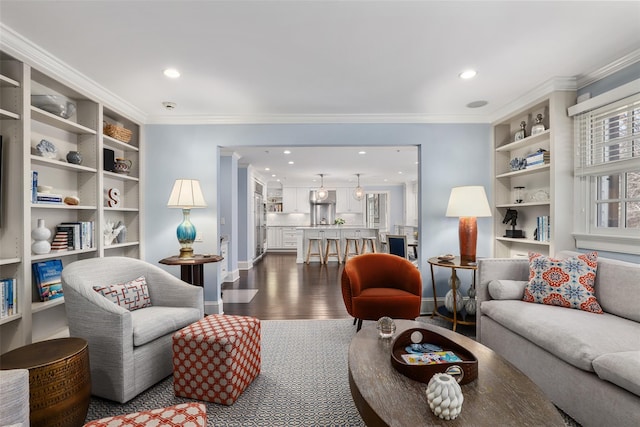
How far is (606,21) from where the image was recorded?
2049 millimetres

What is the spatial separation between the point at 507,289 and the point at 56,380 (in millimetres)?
3096

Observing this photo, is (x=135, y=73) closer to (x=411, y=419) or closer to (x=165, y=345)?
(x=165, y=345)

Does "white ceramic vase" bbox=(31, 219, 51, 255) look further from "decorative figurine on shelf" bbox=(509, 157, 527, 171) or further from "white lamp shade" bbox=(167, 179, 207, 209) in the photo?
"decorative figurine on shelf" bbox=(509, 157, 527, 171)

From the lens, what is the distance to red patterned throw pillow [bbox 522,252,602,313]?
2.27 metres

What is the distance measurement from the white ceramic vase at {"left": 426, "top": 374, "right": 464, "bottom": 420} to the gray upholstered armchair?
6.07ft

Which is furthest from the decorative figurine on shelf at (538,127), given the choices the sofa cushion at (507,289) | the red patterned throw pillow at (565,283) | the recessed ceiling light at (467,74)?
the sofa cushion at (507,289)

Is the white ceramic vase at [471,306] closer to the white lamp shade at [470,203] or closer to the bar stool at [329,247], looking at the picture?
the white lamp shade at [470,203]

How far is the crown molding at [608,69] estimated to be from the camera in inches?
96.7

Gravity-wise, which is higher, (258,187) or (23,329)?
(258,187)

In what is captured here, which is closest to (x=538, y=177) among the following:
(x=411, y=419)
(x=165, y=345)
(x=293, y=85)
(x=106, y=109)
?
(x=293, y=85)

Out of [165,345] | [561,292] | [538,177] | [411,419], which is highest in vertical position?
[538,177]

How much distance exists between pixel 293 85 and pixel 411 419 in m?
2.81

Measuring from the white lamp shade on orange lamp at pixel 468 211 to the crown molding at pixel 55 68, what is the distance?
151 inches

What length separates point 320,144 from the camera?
3971 mm
